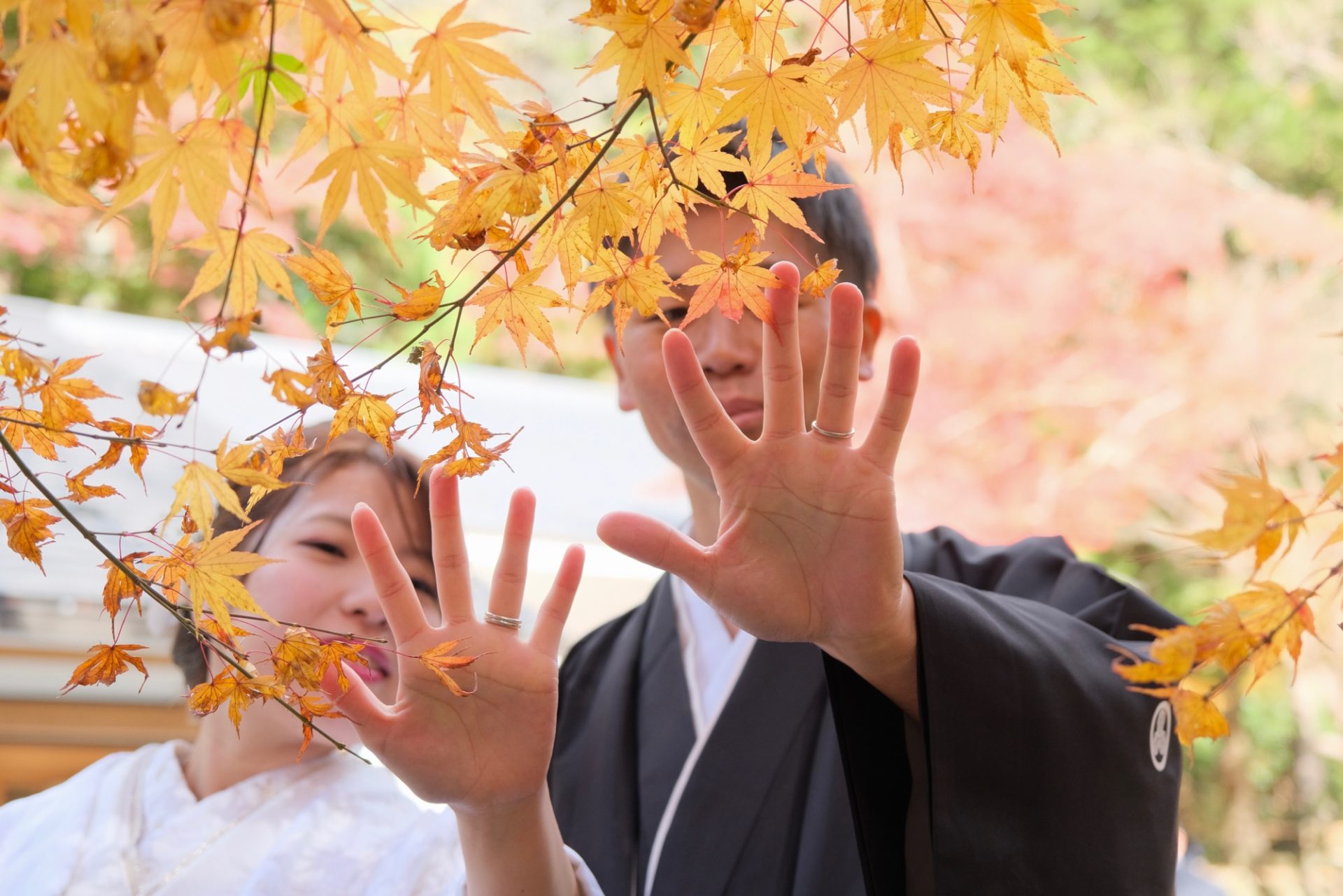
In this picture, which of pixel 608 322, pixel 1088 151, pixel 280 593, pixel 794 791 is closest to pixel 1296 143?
pixel 1088 151

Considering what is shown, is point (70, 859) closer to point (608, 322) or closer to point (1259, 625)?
point (608, 322)

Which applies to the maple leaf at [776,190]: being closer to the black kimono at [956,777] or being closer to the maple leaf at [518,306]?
the maple leaf at [518,306]

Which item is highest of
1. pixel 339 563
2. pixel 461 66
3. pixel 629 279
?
pixel 461 66

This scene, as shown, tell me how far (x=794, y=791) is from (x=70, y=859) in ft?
3.27

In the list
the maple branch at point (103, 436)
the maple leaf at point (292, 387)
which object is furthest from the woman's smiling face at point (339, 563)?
the maple leaf at point (292, 387)

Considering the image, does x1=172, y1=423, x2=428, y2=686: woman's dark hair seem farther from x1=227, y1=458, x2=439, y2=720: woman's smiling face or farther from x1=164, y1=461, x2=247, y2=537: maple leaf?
x1=164, y1=461, x2=247, y2=537: maple leaf

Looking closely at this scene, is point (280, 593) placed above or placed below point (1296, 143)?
below

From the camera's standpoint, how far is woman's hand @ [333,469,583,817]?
101 centimetres

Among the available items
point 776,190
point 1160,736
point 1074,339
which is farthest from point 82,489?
point 1074,339

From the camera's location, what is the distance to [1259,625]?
54cm

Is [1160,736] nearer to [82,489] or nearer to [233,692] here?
[233,692]

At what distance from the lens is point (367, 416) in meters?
0.68

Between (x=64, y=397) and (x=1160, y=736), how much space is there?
106cm

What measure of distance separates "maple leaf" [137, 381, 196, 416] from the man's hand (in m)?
0.40
